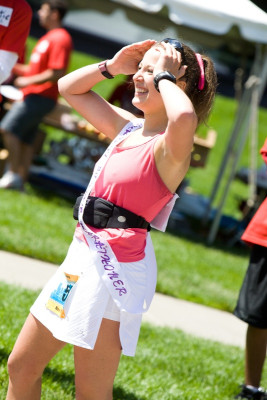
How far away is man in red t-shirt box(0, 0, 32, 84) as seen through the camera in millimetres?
4148

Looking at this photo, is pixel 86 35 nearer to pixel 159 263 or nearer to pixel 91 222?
pixel 159 263

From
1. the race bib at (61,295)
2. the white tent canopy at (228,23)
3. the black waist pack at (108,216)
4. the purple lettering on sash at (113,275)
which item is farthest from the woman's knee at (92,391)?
the white tent canopy at (228,23)

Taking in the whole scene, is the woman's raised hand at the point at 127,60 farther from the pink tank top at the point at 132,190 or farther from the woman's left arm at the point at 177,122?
the pink tank top at the point at 132,190

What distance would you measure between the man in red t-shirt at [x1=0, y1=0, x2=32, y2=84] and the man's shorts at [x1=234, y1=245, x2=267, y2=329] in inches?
68.4

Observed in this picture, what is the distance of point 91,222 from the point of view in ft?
9.00

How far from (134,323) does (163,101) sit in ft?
2.64

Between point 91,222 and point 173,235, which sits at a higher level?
point 91,222

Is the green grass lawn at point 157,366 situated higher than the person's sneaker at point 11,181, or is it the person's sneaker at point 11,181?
the green grass lawn at point 157,366

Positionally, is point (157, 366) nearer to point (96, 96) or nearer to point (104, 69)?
point (96, 96)

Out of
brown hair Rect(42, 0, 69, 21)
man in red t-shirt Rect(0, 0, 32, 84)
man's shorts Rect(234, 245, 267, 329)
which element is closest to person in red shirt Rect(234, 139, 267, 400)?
man's shorts Rect(234, 245, 267, 329)

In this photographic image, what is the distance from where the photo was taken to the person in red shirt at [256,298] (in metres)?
4.20

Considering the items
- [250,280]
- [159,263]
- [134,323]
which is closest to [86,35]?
[159,263]

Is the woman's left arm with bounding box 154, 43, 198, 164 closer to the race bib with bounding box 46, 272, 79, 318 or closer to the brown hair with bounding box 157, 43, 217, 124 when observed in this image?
the brown hair with bounding box 157, 43, 217, 124

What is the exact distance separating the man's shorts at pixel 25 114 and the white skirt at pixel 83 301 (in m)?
6.18
